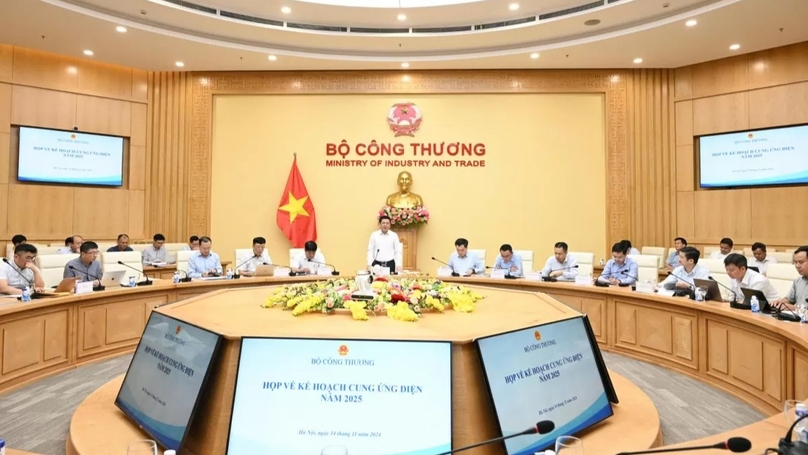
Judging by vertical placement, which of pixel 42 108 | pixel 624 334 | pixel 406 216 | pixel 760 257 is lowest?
pixel 624 334

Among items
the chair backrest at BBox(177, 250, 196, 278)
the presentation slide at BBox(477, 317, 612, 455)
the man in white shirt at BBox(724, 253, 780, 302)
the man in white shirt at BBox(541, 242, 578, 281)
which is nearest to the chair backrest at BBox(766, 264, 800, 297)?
the man in white shirt at BBox(724, 253, 780, 302)

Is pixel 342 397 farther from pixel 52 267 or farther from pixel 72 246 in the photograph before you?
pixel 72 246

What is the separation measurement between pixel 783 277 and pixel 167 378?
5.18 meters

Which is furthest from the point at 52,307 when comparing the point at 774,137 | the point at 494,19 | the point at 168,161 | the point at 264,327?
the point at 774,137

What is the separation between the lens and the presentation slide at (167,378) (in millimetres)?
2012

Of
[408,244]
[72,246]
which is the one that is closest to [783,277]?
[408,244]

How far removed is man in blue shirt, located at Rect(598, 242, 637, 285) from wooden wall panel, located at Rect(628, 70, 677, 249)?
117 inches

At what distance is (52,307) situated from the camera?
4039 mm

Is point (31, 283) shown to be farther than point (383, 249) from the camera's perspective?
No

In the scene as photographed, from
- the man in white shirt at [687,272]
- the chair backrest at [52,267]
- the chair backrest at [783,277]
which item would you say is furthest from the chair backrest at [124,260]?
the chair backrest at [783,277]

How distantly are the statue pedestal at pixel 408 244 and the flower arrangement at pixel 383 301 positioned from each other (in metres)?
4.43

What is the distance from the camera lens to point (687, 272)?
15.6 ft

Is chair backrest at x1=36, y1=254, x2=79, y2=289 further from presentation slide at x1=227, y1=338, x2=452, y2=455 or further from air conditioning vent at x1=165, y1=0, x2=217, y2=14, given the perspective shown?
presentation slide at x1=227, y1=338, x2=452, y2=455

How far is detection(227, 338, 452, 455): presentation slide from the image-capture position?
1842mm
